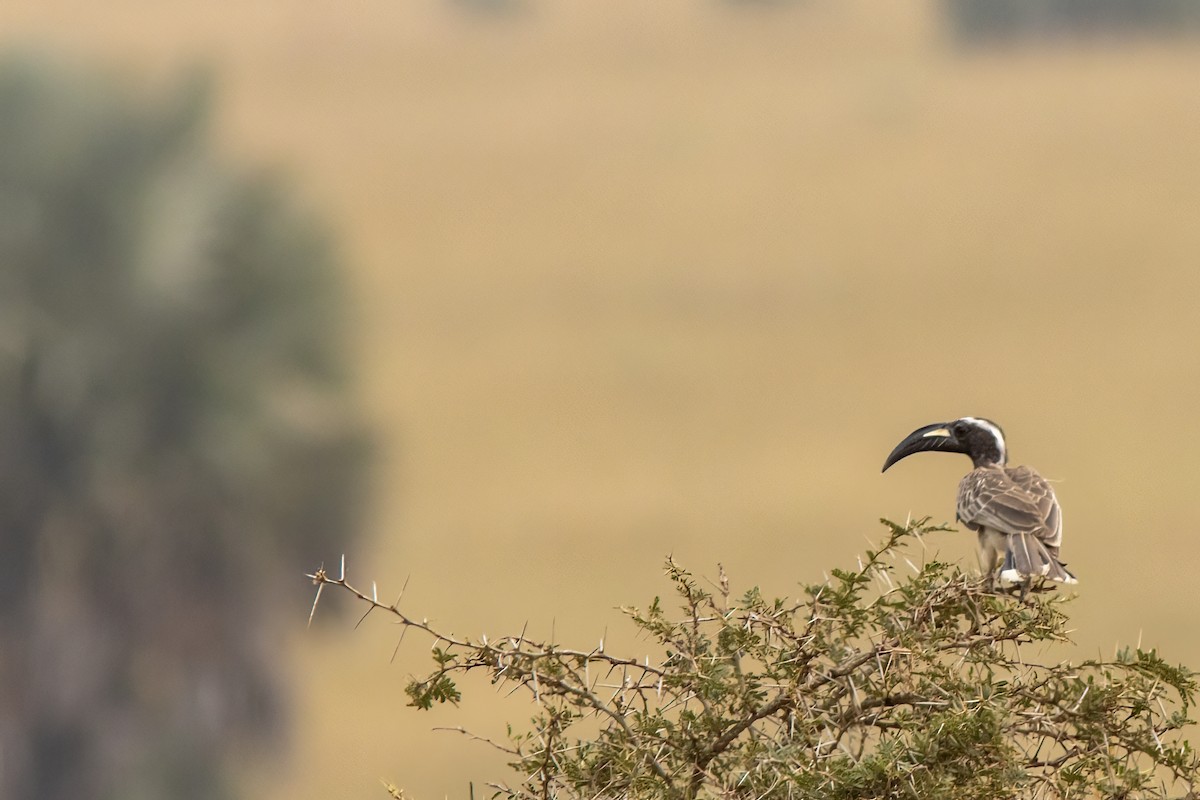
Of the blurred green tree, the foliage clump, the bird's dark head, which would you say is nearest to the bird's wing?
the bird's dark head

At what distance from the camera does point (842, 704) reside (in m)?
Result: 3.64

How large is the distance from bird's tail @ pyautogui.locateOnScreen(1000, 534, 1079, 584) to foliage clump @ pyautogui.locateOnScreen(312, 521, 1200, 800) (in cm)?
82

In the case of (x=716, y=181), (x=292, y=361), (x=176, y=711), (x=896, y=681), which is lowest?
(x=896, y=681)

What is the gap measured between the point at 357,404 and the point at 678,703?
95.2 ft

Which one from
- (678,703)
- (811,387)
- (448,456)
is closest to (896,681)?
(678,703)

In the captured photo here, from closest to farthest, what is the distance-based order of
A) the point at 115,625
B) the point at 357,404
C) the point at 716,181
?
the point at 115,625, the point at 357,404, the point at 716,181

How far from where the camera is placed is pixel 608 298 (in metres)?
54.5

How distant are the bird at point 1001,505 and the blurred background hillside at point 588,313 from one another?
20.8 ft

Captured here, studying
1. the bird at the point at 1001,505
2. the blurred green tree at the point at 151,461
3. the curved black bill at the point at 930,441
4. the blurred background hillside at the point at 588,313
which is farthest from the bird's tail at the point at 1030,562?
the blurred green tree at the point at 151,461

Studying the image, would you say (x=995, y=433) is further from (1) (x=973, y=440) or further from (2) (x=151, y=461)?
(2) (x=151, y=461)

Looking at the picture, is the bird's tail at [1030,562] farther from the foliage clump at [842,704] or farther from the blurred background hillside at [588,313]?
the blurred background hillside at [588,313]

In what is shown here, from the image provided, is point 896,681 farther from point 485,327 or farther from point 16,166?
point 485,327

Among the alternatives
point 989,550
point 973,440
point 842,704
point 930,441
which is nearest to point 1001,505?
point 989,550

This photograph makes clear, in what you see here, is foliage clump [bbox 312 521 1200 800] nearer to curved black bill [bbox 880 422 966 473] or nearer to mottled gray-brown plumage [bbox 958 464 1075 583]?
mottled gray-brown plumage [bbox 958 464 1075 583]
